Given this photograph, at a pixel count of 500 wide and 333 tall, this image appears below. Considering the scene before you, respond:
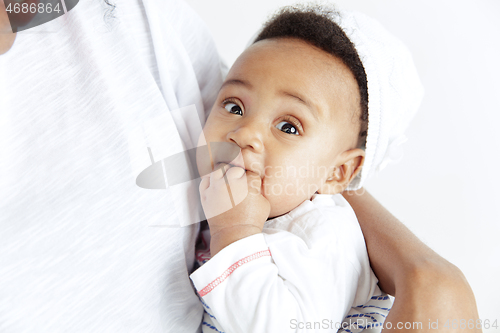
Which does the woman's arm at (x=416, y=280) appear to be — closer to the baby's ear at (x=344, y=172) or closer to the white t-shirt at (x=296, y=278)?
the white t-shirt at (x=296, y=278)

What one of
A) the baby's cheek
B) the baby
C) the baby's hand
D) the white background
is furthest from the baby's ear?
the white background

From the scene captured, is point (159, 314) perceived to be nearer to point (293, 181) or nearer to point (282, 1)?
point (293, 181)

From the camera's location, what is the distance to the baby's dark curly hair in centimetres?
85

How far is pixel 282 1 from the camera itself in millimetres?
1482

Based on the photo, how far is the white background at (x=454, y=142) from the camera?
47.9 inches

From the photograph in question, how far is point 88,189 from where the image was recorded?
1.93 ft

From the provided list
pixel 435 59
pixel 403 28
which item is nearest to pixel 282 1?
pixel 403 28

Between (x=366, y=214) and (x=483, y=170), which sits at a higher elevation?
(x=366, y=214)

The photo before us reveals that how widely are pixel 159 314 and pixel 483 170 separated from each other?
3.80 feet

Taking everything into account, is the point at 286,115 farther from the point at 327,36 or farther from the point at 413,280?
the point at 413,280

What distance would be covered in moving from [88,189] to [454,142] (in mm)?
1237

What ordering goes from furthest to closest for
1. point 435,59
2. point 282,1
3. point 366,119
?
1. point 282,1
2. point 435,59
3. point 366,119

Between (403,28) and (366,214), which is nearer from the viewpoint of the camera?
(366,214)

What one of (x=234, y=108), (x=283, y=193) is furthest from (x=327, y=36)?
(x=283, y=193)
